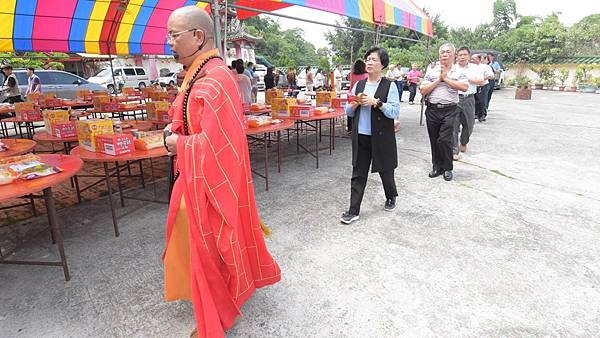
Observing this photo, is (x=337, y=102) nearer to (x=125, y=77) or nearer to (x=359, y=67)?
(x=359, y=67)

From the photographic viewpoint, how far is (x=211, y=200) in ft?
5.28

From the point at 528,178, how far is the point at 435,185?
1294 millimetres

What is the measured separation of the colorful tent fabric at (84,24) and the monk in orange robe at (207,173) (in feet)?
16.3

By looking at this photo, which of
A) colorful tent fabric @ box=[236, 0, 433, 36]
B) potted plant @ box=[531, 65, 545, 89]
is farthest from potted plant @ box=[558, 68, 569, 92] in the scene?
colorful tent fabric @ box=[236, 0, 433, 36]

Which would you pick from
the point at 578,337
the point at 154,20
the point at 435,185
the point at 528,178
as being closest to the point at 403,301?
the point at 578,337

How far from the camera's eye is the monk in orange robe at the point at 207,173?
157 cm

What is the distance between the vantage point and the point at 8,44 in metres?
7.19

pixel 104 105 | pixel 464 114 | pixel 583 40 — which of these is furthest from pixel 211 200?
pixel 583 40

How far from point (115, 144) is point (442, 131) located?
Result: 3.53m

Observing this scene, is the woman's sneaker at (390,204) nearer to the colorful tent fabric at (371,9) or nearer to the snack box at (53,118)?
the colorful tent fabric at (371,9)

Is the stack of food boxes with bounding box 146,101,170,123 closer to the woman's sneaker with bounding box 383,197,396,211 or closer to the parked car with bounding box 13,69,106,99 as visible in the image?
the woman's sneaker with bounding box 383,197,396,211

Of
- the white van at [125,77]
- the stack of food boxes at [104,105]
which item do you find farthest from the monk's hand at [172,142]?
the white van at [125,77]

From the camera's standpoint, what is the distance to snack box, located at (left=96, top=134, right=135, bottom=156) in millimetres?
2621

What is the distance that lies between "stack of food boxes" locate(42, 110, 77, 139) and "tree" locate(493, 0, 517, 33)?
4048 centimetres
